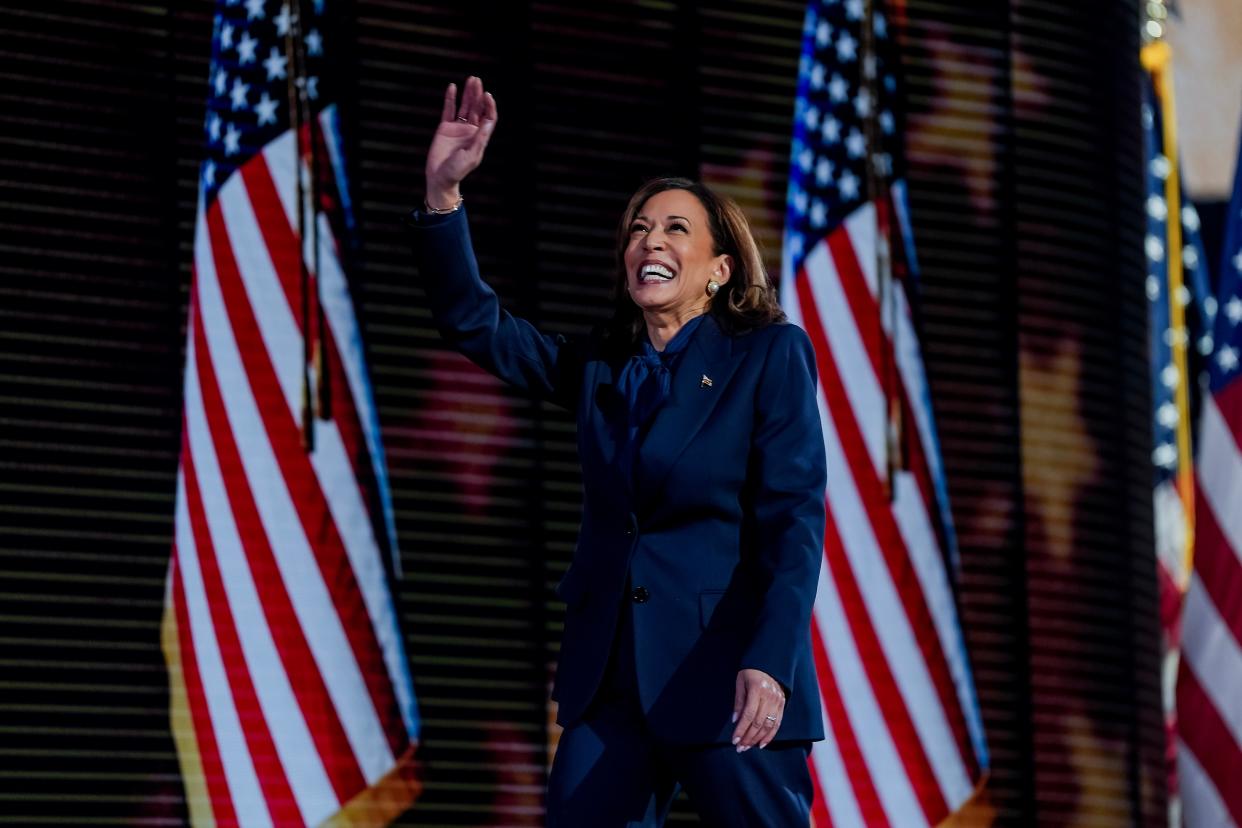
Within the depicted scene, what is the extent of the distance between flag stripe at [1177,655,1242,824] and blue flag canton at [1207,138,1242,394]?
80cm

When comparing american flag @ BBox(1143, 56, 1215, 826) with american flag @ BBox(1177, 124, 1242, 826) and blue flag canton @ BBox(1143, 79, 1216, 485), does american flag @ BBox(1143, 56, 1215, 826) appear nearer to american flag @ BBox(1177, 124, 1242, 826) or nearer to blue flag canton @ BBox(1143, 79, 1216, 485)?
blue flag canton @ BBox(1143, 79, 1216, 485)

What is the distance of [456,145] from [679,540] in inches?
23.1

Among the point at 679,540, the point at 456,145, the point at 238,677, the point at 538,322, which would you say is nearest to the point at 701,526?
the point at 679,540

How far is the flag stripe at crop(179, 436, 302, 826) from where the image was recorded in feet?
15.7

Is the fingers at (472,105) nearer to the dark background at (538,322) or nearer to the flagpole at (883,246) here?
the dark background at (538,322)

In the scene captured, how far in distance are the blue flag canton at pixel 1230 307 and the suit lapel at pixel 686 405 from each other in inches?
136

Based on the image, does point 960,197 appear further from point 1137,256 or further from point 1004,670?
point 1004,670

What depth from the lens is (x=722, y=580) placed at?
251cm

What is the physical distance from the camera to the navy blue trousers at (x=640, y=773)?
7.98 feet

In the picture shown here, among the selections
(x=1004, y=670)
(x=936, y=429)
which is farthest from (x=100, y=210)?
(x=1004, y=670)

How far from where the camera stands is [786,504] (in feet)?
8.16

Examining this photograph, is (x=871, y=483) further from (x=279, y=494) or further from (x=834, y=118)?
(x=279, y=494)

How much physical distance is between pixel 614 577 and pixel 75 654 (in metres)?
2.50

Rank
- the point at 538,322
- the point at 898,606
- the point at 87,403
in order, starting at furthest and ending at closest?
1. the point at 898,606
2. the point at 538,322
3. the point at 87,403
